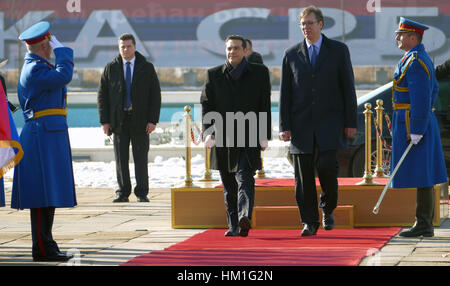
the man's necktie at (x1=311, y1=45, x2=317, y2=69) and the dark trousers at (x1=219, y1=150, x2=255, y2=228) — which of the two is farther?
the man's necktie at (x1=311, y1=45, x2=317, y2=69)

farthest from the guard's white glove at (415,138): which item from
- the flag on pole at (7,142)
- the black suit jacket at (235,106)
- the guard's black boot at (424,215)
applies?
the flag on pole at (7,142)

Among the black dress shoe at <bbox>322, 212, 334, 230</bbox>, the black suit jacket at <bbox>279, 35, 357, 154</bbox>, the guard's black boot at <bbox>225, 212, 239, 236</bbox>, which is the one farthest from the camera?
the black dress shoe at <bbox>322, 212, 334, 230</bbox>

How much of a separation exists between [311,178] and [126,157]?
389 cm

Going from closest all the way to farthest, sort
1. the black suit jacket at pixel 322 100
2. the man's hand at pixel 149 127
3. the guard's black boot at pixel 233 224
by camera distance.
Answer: the black suit jacket at pixel 322 100
the guard's black boot at pixel 233 224
the man's hand at pixel 149 127

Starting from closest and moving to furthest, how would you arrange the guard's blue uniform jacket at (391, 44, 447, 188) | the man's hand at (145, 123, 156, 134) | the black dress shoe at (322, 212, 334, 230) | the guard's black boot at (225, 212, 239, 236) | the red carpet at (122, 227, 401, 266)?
the red carpet at (122, 227, 401, 266) < the guard's blue uniform jacket at (391, 44, 447, 188) < the guard's black boot at (225, 212, 239, 236) < the black dress shoe at (322, 212, 334, 230) < the man's hand at (145, 123, 156, 134)

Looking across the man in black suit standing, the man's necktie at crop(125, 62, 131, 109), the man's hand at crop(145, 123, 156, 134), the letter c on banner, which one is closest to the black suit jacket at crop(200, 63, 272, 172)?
the man in black suit standing

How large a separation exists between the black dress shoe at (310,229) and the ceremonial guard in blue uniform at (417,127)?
0.65 meters

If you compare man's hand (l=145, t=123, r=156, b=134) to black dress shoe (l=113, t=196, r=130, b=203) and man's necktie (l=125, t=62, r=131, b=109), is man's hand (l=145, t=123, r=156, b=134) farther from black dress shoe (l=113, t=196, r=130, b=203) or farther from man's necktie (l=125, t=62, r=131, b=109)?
black dress shoe (l=113, t=196, r=130, b=203)

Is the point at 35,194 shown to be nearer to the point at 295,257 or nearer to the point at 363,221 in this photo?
the point at 295,257

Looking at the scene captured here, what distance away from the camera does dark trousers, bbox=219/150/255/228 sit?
7047 millimetres

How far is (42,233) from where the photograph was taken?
6.10 meters

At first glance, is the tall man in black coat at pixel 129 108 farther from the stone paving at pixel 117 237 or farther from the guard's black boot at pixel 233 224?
the guard's black boot at pixel 233 224

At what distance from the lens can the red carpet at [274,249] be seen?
19.0 ft
